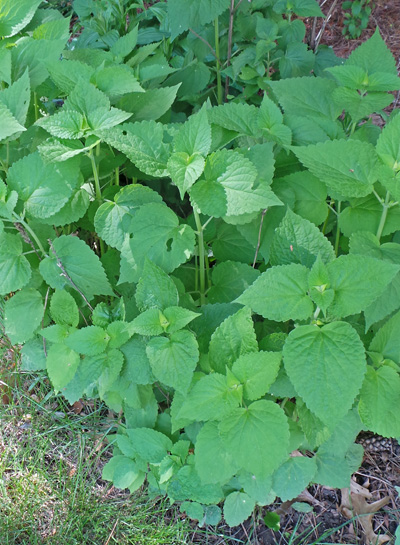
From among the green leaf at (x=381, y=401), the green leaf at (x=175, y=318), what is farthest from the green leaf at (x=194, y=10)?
the green leaf at (x=381, y=401)

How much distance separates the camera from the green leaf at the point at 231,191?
1.46 metres

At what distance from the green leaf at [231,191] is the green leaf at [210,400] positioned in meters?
0.49

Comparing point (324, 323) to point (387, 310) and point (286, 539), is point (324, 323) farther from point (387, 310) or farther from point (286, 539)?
point (286, 539)

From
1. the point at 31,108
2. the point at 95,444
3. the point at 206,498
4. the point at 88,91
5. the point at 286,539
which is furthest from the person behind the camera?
the point at 95,444

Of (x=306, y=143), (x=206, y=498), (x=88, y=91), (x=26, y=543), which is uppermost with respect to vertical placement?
(x=88, y=91)

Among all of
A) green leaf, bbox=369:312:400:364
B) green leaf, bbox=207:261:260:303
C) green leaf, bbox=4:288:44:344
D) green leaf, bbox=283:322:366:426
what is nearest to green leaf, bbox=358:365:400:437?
green leaf, bbox=369:312:400:364

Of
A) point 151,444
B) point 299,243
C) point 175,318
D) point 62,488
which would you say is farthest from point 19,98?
point 62,488

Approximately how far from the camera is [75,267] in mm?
1704

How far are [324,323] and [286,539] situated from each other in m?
1.02

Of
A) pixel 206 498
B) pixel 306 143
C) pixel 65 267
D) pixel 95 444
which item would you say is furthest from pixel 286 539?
pixel 306 143

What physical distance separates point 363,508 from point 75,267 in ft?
4.77

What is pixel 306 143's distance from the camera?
1.66m

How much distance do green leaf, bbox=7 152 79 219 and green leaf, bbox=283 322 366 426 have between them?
900mm

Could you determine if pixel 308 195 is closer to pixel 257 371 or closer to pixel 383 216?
pixel 383 216
